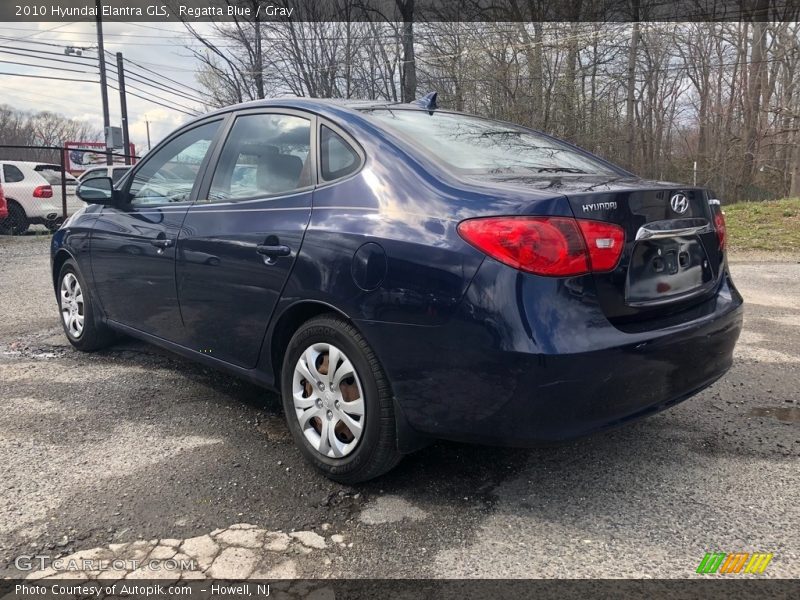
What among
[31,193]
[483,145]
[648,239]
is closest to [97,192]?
[483,145]

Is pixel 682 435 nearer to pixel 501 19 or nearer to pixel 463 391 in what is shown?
pixel 463 391

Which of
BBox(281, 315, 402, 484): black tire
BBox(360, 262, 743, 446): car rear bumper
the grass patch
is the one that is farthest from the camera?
the grass patch

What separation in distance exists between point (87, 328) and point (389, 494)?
9.96 feet

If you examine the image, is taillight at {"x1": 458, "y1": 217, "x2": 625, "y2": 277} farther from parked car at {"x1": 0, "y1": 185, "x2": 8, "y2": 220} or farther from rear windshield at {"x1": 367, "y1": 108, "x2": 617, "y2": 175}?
parked car at {"x1": 0, "y1": 185, "x2": 8, "y2": 220}

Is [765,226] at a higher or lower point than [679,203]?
lower

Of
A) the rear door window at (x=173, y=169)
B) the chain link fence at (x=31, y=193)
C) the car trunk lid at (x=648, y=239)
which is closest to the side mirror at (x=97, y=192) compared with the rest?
the rear door window at (x=173, y=169)

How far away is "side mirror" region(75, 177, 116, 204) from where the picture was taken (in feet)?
13.6

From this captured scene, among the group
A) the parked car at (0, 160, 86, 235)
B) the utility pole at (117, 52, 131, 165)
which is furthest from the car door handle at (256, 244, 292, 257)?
the utility pole at (117, 52, 131, 165)

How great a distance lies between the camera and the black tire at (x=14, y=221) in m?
14.1

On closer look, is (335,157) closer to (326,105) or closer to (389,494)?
(326,105)

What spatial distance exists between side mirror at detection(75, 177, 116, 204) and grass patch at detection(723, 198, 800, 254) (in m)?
11.4

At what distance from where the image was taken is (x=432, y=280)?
2.30 meters

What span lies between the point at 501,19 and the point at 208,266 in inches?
929

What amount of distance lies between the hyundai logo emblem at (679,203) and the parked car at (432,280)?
0.01 metres
